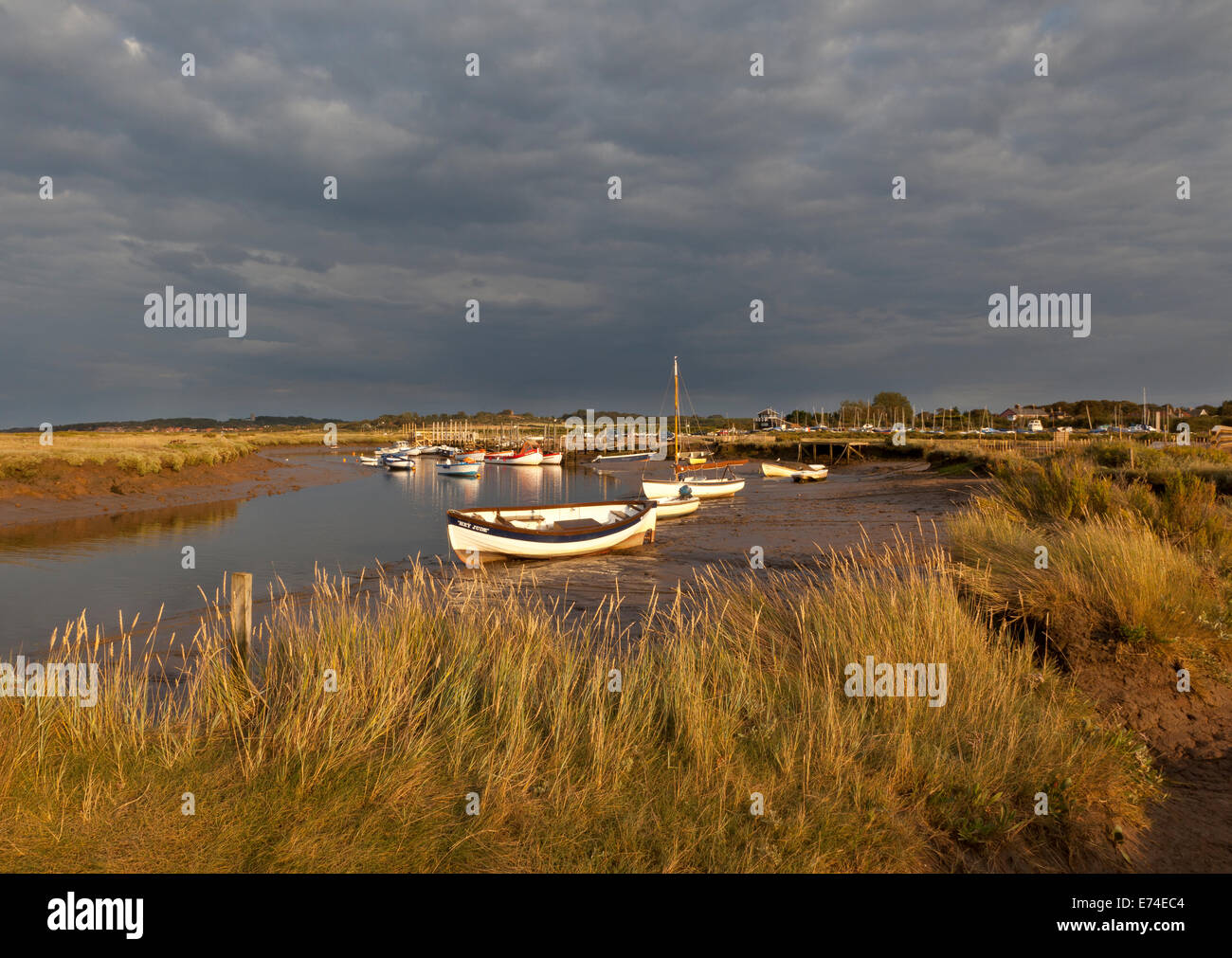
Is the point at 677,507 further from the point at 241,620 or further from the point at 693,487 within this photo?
the point at 241,620

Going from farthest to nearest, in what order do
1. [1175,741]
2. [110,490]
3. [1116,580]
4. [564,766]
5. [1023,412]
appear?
[1023,412] < [110,490] < [1116,580] < [1175,741] < [564,766]

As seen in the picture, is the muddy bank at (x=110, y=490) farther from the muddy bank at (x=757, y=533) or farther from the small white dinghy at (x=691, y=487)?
the small white dinghy at (x=691, y=487)

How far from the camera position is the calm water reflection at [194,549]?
16.7 meters

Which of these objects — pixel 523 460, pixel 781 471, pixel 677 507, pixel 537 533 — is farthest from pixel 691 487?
pixel 523 460

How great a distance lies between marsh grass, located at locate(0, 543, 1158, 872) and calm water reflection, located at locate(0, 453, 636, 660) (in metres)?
8.35

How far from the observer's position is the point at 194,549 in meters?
25.3

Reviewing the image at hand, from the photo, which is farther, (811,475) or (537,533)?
(811,475)

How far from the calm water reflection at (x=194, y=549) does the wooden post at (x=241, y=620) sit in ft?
23.7

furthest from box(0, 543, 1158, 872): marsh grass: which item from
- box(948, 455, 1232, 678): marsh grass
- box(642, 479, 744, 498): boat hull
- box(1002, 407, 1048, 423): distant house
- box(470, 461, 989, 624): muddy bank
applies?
box(1002, 407, 1048, 423): distant house

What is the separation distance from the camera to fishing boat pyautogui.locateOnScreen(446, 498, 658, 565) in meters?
22.9

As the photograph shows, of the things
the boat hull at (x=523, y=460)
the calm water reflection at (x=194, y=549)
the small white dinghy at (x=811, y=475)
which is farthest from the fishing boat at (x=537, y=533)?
the boat hull at (x=523, y=460)

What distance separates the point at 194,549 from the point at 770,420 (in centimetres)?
16430

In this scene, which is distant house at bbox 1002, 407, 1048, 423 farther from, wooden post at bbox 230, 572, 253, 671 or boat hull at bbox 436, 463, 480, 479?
wooden post at bbox 230, 572, 253, 671
